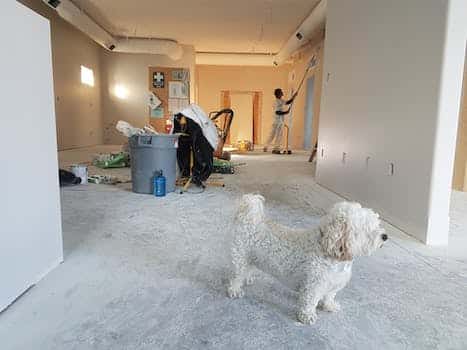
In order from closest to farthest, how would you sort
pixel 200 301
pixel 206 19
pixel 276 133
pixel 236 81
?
pixel 200 301 < pixel 206 19 < pixel 276 133 < pixel 236 81

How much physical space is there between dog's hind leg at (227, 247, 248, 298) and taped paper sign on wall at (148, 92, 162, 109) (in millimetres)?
9302

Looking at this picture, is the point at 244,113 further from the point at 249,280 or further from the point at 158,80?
the point at 249,280

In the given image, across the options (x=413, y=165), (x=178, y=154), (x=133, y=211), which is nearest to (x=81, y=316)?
(x=133, y=211)

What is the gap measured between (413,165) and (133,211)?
2.17m

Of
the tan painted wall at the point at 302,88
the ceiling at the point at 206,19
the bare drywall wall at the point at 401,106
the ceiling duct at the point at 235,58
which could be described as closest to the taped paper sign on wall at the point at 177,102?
the ceiling at the point at 206,19

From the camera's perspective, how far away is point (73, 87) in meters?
8.23

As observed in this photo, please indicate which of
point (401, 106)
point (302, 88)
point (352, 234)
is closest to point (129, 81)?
point (302, 88)

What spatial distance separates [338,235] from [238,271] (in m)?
0.49

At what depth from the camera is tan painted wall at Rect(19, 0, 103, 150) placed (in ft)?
24.1

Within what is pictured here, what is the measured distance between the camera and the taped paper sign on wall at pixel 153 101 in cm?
1007

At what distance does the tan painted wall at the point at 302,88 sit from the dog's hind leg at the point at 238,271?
7.02 meters

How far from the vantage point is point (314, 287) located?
1216 millimetres

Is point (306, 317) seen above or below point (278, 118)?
below

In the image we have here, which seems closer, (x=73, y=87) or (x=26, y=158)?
(x=26, y=158)
